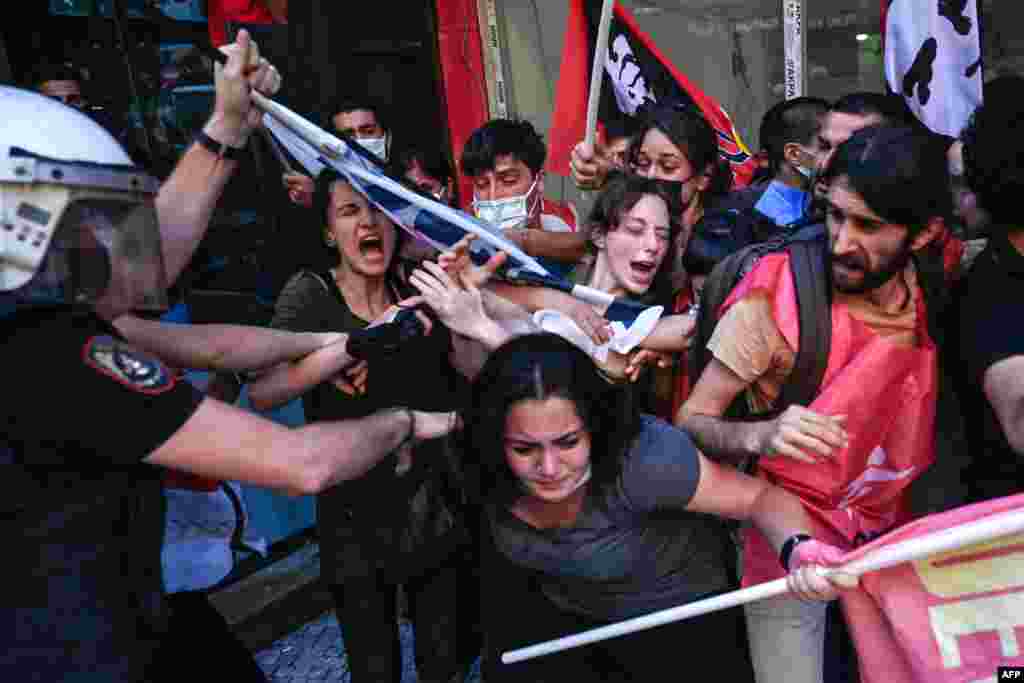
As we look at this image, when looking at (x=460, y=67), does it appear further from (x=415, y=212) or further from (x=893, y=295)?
(x=893, y=295)

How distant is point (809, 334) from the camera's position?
2219mm

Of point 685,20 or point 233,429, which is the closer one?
point 233,429

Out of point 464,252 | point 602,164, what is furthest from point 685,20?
point 464,252

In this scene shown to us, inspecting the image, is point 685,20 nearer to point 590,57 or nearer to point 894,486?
point 590,57

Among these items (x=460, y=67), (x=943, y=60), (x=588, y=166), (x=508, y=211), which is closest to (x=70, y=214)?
(x=588, y=166)

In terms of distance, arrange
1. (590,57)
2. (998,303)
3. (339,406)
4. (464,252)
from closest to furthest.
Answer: (998,303)
(464,252)
(339,406)
(590,57)

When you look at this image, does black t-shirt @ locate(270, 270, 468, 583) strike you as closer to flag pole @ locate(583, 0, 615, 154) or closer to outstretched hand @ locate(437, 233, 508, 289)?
outstretched hand @ locate(437, 233, 508, 289)

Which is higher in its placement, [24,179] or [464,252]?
[24,179]

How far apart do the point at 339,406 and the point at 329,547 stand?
0.48m

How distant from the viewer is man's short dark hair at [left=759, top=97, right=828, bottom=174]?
3.64 m

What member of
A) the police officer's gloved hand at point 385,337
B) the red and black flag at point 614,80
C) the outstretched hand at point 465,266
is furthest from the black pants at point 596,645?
the red and black flag at point 614,80

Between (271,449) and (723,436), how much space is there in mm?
1114

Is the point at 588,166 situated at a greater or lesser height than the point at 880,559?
greater

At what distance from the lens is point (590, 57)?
4609mm
